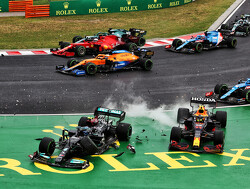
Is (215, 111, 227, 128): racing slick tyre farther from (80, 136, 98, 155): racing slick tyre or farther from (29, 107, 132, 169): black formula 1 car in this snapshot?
(80, 136, 98, 155): racing slick tyre

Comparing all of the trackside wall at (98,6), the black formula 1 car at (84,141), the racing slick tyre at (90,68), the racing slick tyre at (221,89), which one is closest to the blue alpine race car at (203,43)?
the racing slick tyre at (90,68)

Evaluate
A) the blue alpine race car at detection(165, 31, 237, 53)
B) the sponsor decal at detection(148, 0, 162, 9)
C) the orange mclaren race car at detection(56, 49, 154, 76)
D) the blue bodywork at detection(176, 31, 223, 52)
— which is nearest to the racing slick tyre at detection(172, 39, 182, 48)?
the blue alpine race car at detection(165, 31, 237, 53)

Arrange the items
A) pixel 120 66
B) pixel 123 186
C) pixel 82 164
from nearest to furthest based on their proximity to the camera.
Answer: pixel 123 186 < pixel 82 164 < pixel 120 66

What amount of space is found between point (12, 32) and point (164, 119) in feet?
76.0

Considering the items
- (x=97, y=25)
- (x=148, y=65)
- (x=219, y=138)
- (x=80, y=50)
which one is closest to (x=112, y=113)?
(x=219, y=138)

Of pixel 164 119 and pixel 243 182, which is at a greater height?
pixel 164 119

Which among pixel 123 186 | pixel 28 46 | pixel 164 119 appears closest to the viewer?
pixel 123 186

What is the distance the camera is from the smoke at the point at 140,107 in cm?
2283

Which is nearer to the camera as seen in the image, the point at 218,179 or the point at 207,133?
the point at 218,179

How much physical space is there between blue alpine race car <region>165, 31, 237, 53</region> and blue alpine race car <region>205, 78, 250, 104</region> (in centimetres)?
1047

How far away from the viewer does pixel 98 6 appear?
161ft


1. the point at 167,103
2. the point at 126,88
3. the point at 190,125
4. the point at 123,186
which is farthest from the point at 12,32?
the point at 123,186

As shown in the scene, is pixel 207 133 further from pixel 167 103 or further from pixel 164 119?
pixel 167 103

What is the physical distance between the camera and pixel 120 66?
31.2 m
